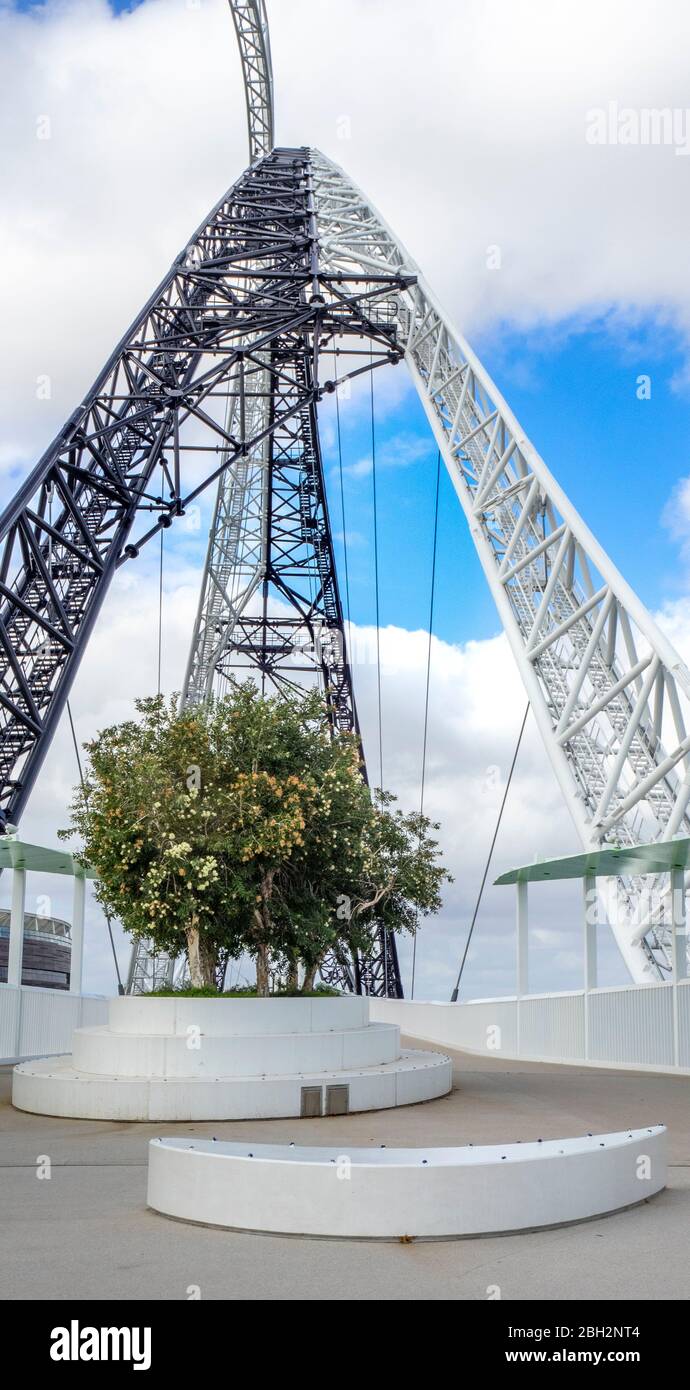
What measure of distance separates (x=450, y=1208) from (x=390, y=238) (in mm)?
30621

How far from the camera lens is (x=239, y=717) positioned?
676 inches

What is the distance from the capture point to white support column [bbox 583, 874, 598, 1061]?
20.7m

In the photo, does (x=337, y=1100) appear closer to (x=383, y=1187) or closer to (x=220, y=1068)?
(x=220, y=1068)

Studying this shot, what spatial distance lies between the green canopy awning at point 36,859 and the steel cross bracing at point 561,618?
9142 millimetres

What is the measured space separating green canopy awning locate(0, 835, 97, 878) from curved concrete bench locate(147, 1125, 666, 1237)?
984 cm

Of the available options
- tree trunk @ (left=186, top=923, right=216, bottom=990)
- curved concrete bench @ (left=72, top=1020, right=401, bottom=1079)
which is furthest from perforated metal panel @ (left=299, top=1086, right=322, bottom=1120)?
tree trunk @ (left=186, top=923, right=216, bottom=990)

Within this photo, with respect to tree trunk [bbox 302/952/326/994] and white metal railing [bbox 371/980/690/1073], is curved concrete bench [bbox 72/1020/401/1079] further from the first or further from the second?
white metal railing [bbox 371/980/690/1073]

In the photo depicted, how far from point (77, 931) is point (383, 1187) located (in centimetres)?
1532

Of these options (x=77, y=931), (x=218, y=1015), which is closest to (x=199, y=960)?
(x=218, y=1015)

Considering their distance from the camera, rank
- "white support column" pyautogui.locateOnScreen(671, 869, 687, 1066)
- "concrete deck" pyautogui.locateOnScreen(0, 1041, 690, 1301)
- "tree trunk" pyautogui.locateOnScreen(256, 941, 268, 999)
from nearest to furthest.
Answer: "concrete deck" pyautogui.locateOnScreen(0, 1041, 690, 1301), "tree trunk" pyautogui.locateOnScreen(256, 941, 268, 999), "white support column" pyautogui.locateOnScreen(671, 869, 687, 1066)

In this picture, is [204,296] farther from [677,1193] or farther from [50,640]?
[677,1193]

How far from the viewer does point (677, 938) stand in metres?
19.1

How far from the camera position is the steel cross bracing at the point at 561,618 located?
22062 millimetres
